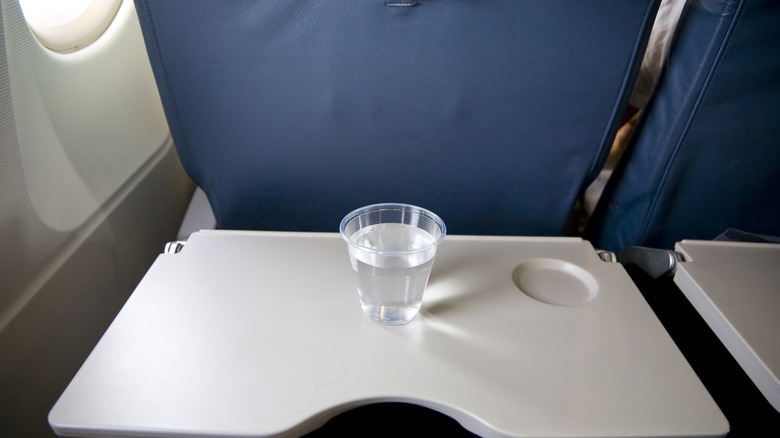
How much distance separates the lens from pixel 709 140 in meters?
0.78

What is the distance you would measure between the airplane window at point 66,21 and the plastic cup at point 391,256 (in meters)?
0.59

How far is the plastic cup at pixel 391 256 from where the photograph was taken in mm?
583

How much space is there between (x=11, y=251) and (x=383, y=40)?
60 centimetres

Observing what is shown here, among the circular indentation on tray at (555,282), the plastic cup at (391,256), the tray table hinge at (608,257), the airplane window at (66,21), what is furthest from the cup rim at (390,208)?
the airplane window at (66,21)

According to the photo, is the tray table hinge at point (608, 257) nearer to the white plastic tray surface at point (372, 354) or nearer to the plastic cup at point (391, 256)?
the white plastic tray surface at point (372, 354)

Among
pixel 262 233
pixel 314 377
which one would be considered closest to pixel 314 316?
pixel 314 377

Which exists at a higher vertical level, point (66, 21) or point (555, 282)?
point (66, 21)

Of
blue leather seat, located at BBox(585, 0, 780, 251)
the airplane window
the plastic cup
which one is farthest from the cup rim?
the airplane window

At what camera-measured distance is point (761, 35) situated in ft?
2.23

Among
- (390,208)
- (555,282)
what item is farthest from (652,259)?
(390,208)

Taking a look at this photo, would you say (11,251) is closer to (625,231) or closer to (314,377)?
(314,377)

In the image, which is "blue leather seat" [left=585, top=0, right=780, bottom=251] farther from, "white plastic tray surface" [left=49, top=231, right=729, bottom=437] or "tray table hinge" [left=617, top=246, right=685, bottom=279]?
"white plastic tray surface" [left=49, top=231, right=729, bottom=437]

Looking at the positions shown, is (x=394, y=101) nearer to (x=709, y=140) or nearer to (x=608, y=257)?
(x=608, y=257)

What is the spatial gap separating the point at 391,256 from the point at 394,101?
282 mm
